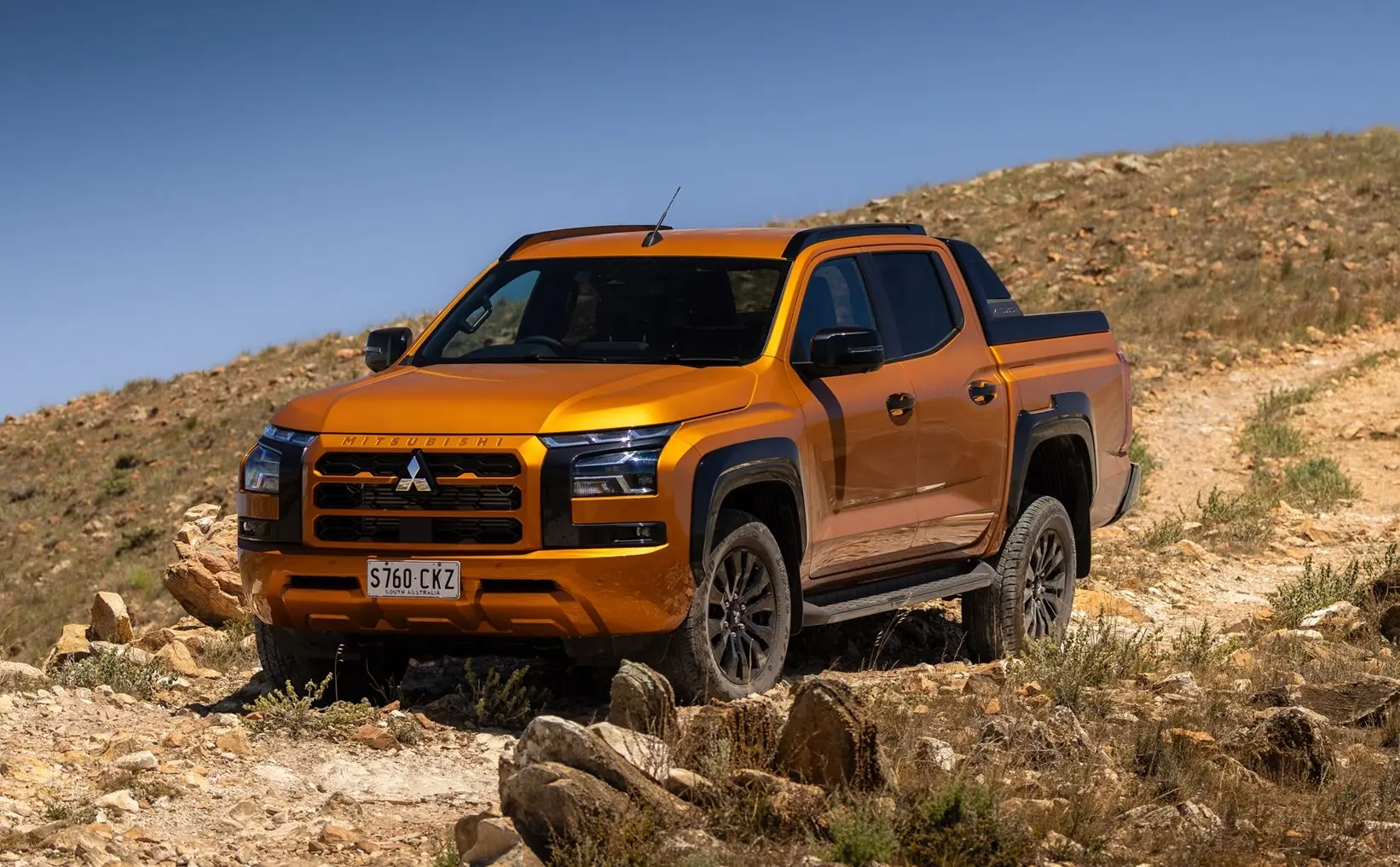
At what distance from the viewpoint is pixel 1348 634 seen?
9.34m

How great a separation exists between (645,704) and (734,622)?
1363 mm

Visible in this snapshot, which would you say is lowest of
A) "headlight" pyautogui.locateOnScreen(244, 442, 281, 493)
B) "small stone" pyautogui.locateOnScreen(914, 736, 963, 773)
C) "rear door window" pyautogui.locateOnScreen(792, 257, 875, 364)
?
"small stone" pyautogui.locateOnScreen(914, 736, 963, 773)

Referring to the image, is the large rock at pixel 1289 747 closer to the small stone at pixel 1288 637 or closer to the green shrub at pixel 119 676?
the small stone at pixel 1288 637

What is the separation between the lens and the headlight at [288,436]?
676 cm

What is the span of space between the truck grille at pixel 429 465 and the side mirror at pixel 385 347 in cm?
135

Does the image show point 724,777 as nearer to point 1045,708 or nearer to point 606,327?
point 1045,708

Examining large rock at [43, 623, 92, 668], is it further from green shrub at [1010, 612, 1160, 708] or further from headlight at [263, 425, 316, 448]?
green shrub at [1010, 612, 1160, 708]

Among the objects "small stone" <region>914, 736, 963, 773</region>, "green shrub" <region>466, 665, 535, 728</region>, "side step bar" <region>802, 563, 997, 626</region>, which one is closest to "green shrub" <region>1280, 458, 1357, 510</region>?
"side step bar" <region>802, 563, 997, 626</region>

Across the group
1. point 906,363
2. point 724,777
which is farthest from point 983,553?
point 724,777

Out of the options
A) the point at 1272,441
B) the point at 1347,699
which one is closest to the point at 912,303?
the point at 1347,699

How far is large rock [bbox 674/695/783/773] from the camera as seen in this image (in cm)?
551

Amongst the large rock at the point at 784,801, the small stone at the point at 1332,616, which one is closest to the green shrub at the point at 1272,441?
the small stone at the point at 1332,616

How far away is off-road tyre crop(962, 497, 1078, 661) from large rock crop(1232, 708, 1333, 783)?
7.51 feet

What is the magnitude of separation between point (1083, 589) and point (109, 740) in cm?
653
